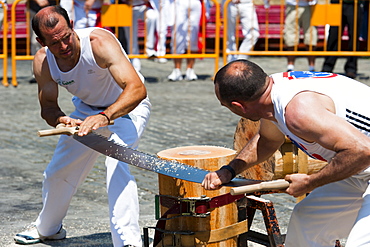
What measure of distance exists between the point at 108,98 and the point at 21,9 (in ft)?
34.8

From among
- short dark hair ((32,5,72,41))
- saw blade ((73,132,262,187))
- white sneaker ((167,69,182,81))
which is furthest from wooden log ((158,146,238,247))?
white sneaker ((167,69,182,81))

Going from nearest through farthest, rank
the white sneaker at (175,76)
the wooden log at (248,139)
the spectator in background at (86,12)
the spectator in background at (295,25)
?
the wooden log at (248,139)
the spectator in background at (86,12)
the spectator in background at (295,25)
the white sneaker at (175,76)

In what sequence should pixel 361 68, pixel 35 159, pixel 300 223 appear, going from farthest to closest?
pixel 361 68, pixel 35 159, pixel 300 223

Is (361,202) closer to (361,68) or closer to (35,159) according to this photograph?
(35,159)

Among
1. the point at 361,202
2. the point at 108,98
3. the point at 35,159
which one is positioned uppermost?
the point at 108,98

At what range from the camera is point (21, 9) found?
48.6 feet

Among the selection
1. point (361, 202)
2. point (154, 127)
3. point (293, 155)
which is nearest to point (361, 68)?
point (154, 127)

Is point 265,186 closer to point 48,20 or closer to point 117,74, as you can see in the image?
point 117,74

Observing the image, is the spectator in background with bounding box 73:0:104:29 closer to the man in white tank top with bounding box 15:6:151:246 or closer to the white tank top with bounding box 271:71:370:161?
the man in white tank top with bounding box 15:6:151:246

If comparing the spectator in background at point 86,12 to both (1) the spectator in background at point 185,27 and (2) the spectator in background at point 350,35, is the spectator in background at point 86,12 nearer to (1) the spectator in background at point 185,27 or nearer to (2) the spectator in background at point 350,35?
(1) the spectator in background at point 185,27

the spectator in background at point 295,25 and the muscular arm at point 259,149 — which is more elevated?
the spectator in background at point 295,25

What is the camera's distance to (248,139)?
15.9 feet

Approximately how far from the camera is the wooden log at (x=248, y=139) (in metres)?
4.64

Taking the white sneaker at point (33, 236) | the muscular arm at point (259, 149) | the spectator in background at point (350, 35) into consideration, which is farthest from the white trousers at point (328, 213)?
the spectator in background at point (350, 35)
